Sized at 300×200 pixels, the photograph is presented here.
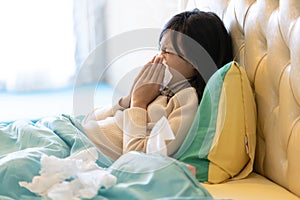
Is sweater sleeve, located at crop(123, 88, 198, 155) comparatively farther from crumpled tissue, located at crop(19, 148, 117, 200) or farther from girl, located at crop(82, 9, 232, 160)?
crumpled tissue, located at crop(19, 148, 117, 200)

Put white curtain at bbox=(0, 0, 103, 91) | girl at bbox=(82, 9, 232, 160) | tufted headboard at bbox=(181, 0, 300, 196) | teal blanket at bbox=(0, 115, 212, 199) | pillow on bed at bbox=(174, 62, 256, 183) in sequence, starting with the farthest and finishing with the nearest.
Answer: white curtain at bbox=(0, 0, 103, 91) < girl at bbox=(82, 9, 232, 160) < pillow on bed at bbox=(174, 62, 256, 183) < tufted headboard at bbox=(181, 0, 300, 196) < teal blanket at bbox=(0, 115, 212, 199)

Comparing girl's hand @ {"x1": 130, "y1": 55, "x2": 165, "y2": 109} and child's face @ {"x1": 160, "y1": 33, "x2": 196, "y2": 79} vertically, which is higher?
child's face @ {"x1": 160, "y1": 33, "x2": 196, "y2": 79}

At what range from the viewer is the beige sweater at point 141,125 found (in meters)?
1.24

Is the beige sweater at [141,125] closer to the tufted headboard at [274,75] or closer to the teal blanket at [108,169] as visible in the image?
the teal blanket at [108,169]

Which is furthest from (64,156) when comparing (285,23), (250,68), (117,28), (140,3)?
(117,28)

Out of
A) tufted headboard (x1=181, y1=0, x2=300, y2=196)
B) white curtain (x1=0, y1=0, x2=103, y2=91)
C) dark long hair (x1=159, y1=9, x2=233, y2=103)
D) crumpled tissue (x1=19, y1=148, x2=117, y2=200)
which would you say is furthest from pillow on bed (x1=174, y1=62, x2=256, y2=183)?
white curtain (x1=0, y1=0, x2=103, y2=91)

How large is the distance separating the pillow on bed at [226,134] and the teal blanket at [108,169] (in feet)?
0.67

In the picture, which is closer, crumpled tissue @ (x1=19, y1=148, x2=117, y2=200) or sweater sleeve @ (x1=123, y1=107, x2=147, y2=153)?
Answer: crumpled tissue @ (x1=19, y1=148, x2=117, y2=200)

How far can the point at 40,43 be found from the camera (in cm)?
353

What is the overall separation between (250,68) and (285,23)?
21 cm

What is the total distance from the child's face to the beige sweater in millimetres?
74

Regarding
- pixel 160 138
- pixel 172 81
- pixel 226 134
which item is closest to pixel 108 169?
pixel 160 138

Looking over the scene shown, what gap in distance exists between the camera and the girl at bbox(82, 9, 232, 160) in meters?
1.31

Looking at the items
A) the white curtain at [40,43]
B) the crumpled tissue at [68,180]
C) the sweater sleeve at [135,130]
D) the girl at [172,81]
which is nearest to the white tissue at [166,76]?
the girl at [172,81]
